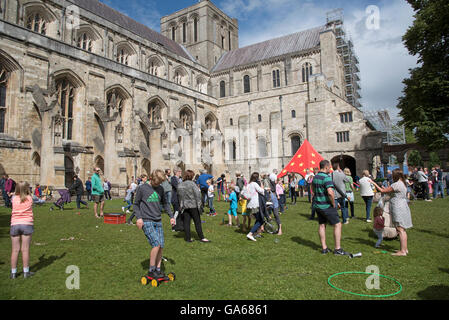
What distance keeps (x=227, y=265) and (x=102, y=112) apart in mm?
17836

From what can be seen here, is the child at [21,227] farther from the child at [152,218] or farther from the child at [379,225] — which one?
the child at [379,225]

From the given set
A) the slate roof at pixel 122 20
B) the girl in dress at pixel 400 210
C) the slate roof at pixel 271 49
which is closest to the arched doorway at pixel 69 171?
the slate roof at pixel 122 20

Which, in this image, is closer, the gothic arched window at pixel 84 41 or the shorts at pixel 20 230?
the shorts at pixel 20 230

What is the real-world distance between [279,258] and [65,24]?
25694 millimetres

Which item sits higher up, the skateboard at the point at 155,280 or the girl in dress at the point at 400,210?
the girl in dress at the point at 400,210

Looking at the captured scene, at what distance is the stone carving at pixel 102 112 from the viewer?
19.4m

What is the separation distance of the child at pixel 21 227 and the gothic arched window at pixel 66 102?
53.6 feet

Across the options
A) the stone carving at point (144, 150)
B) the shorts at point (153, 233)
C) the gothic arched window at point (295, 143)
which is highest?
the gothic arched window at point (295, 143)

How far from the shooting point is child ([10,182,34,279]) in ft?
13.9

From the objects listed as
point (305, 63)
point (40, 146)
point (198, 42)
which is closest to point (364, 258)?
point (40, 146)

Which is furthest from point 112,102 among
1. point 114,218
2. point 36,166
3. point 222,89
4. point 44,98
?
point 222,89

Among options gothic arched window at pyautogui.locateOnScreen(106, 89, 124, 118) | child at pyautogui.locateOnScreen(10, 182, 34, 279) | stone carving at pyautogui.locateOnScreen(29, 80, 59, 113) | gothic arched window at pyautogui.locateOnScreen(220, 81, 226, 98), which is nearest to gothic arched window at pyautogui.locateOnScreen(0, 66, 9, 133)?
stone carving at pyautogui.locateOnScreen(29, 80, 59, 113)
